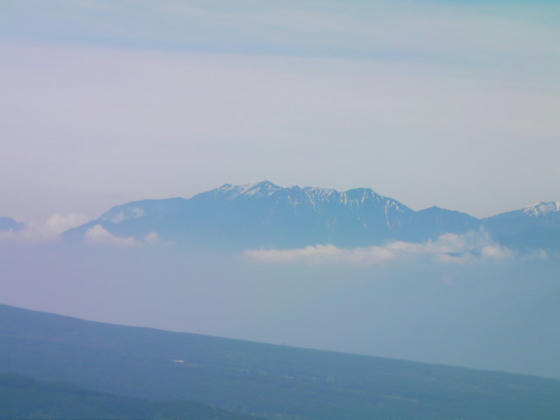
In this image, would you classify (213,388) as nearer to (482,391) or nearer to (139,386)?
(139,386)

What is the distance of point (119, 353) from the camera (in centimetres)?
19212

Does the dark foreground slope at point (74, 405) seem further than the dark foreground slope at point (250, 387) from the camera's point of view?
No

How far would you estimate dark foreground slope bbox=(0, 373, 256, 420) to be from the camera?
110 m

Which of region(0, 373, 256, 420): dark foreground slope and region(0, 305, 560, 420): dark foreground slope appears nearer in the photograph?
region(0, 373, 256, 420): dark foreground slope

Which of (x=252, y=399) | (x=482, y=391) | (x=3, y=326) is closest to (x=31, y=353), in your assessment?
(x=3, y=326)

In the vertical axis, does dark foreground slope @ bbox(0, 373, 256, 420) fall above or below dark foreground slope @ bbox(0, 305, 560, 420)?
below

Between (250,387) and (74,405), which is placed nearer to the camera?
(74,405)

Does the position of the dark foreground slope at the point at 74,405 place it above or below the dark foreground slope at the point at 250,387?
below

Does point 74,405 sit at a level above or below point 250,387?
below

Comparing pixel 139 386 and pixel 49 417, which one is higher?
pixel 139 386

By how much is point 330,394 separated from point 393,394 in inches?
637

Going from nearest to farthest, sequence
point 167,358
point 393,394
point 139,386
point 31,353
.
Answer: point 139,386
point 31,353
point 393,394
point 167,358

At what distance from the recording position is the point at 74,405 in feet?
367

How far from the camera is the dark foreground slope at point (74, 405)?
110 meters
